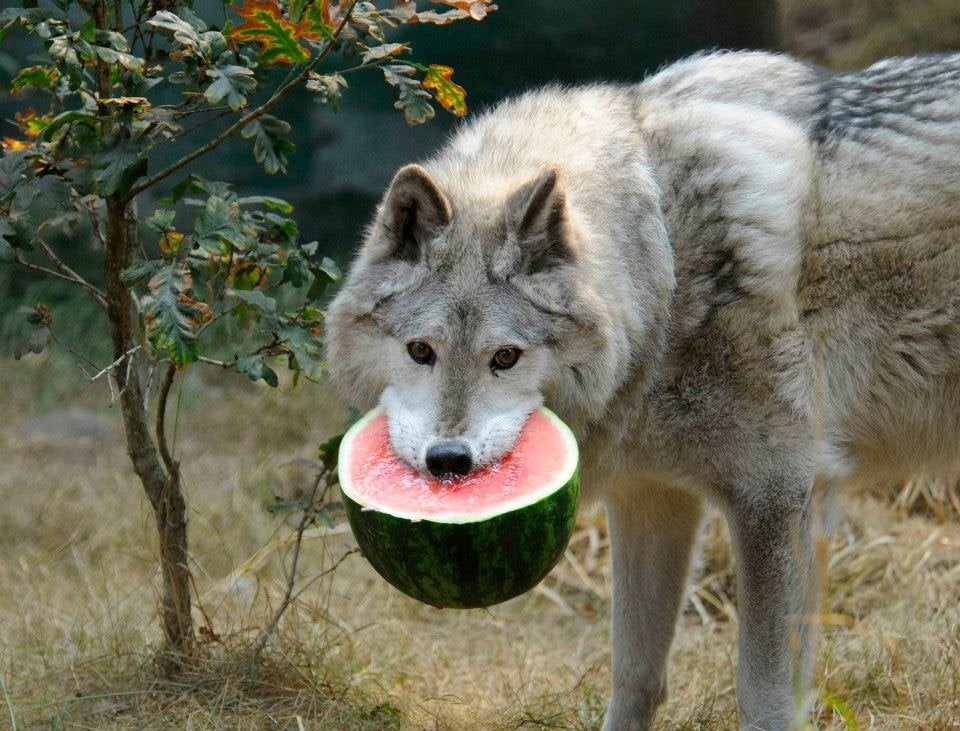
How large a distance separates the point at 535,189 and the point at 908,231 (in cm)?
130

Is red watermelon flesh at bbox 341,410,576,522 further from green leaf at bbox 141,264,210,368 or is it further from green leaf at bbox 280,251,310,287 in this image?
green leaf at bbox 280,251,310,287

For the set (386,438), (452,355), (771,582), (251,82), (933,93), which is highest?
(251,82)

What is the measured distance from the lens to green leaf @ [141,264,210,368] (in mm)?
3043

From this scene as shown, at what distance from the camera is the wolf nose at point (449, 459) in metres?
2.85

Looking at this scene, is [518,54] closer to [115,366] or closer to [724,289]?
[724,289]

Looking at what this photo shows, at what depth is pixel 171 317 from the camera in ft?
10.0

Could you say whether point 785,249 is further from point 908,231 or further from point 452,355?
point 452,355

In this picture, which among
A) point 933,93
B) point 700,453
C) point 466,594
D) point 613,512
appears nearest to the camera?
point 466,594

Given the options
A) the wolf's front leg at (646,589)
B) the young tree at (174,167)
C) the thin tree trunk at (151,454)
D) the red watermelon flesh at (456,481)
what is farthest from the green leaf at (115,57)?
the wolf's front leg at (646,589)

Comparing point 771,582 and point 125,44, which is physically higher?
point 125,44

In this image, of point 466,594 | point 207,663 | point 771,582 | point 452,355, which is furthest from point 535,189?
point 207,663

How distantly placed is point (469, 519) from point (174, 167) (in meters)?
1.61

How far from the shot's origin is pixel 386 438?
3113 millimetres

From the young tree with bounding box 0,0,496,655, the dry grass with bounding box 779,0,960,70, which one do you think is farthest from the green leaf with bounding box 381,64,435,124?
the dry grass with bounding box 779,0,960,70
